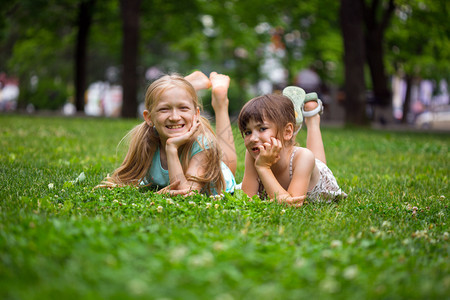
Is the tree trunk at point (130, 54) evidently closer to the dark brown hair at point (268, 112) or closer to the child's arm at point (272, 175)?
the dark brown hair at point (268, 112)

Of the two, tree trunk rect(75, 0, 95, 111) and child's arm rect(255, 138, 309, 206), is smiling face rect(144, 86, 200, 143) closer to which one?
child's arm rect(255, 138, 309, 206)

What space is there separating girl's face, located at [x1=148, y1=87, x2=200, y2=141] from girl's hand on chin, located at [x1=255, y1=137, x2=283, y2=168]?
780 millimetres

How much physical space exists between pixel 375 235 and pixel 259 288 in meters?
1.35

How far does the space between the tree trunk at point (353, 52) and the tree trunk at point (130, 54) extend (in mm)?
8124

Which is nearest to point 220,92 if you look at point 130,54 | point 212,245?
point 212,245

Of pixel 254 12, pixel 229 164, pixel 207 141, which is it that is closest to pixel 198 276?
pixel 207 141

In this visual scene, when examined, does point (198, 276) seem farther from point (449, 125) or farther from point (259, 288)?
point (449, 125)

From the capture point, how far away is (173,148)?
4.25m

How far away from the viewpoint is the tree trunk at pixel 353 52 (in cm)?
1641

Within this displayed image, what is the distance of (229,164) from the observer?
549 centimetres

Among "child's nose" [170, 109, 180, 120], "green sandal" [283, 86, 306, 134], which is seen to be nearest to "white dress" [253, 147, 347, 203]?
"green sandal" [283, 86, 306, 134]

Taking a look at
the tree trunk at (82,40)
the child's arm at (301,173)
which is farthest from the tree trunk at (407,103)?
the child's arm at (301,173)

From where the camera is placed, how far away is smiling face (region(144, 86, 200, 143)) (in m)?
4.40

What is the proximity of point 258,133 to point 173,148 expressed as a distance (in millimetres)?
765
